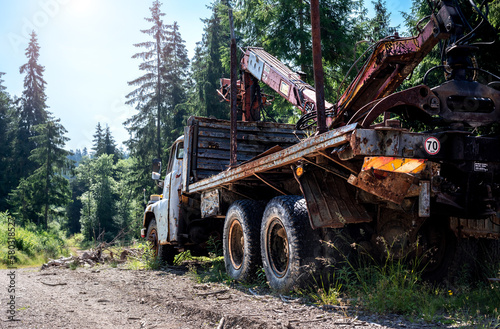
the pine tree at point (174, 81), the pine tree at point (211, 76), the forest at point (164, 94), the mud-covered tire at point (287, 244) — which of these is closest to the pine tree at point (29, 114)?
the forest at point (164, 94)

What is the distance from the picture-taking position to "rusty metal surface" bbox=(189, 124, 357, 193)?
422 centimetres

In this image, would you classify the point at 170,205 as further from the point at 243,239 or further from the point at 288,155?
the point at 288,155

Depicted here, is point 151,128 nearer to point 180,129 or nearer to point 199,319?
point 180,129

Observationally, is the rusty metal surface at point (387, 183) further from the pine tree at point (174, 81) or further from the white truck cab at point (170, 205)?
the pine tree at point (174, 81)

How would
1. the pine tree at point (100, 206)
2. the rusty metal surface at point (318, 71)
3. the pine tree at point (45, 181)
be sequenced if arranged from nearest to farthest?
the rusty metal surface at point (318, 71)
the pine tree at point (45, 181)
the pine tree at point (100, 206)

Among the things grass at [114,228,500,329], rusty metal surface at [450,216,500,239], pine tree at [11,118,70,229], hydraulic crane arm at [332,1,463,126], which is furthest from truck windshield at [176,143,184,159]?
pine tree at [11,118,70,229]

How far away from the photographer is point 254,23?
1647 cm

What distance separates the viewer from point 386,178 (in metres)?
4.25

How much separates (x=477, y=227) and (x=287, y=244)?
2.05 metres

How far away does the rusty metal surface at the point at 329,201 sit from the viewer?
16.0 feet

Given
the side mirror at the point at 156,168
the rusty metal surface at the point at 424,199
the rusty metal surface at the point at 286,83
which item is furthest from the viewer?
the side mirror at the point at 156,168

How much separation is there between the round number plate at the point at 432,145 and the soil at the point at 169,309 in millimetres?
1511

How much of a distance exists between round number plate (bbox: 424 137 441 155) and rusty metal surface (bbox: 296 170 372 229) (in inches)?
45.4

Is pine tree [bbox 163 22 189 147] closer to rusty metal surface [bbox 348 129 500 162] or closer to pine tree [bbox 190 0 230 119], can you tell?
pine tree [bbox 190 0 230 119]
